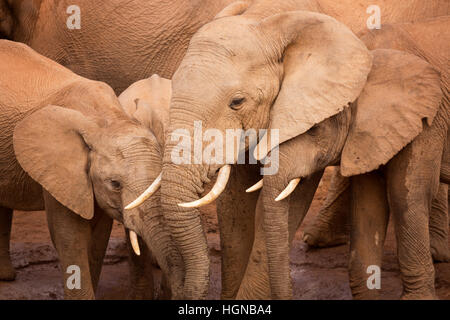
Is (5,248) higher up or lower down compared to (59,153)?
lower down

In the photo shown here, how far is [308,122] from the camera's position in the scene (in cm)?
571

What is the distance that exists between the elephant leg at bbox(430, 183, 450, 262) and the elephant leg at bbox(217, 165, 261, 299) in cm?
136

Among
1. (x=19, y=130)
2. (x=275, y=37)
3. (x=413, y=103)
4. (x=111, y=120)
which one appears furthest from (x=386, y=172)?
(x=19, y=130)

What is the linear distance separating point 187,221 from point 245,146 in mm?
496

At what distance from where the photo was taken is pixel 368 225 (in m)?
6.29

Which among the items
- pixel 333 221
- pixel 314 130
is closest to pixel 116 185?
pixel 314 130

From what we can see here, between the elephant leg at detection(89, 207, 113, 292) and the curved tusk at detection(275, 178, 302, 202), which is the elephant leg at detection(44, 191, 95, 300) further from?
the curved tusk at detection(275, 178, 302, 202)

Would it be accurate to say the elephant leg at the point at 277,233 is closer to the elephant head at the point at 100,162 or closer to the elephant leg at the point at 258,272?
the elephant leg at the point at 258,272

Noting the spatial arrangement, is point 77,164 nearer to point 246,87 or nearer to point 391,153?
point 246,87

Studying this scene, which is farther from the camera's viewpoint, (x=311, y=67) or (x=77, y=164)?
(x=77, y=164)

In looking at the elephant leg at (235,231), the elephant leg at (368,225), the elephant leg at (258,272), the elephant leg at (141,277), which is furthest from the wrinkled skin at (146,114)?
the elephant leg at (368,225)
